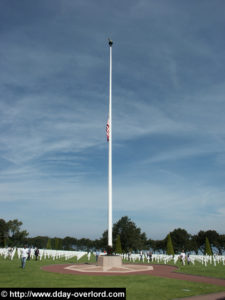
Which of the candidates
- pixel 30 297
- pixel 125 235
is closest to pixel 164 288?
pixel 30 297

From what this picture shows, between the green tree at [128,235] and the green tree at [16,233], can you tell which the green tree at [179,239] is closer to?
the green tree at [128,235]

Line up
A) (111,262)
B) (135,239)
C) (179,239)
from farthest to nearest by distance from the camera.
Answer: (179,239)
(135,239)
(111,262)

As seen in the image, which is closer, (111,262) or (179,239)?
(111,262)

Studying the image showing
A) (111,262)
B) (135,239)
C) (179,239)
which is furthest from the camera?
(179,239)

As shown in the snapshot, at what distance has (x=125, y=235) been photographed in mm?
80938

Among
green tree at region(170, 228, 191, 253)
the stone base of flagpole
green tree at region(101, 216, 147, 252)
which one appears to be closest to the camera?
the stone base of flagpole

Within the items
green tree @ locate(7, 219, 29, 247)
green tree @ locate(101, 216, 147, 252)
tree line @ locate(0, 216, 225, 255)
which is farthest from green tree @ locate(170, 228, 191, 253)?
green tree @ locate(7, 219, 29, 247)

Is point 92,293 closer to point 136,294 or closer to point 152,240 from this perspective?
point 136,294

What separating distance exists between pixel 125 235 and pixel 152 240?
38.9 meters

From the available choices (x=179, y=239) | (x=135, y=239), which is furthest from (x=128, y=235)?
(x=179, y=239)

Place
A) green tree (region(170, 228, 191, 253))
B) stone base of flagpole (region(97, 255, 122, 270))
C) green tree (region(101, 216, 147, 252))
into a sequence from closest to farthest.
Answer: stone base of flagpole (region(97, 255, 122, 270)) → green tree (region(101, 216, 147, 252)) → green tree (region(170, 228, 191, 253))

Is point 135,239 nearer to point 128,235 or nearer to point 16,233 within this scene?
point 128,235

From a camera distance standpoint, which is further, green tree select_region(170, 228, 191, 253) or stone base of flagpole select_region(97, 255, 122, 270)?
green tree select_region(170, 228, 191, 253)

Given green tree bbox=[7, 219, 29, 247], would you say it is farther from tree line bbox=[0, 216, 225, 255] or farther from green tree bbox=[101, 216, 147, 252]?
green tree bbox=[101, 216, 147, 252]
